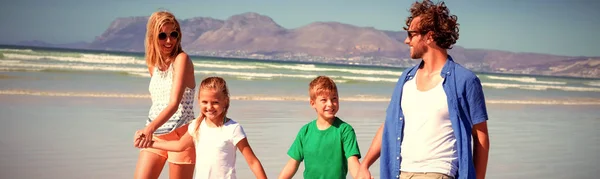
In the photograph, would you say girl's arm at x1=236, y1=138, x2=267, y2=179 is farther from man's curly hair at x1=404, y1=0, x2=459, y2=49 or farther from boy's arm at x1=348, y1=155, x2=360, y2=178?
man's curly hair at x1=404, y1=0, x2=459, y2=49

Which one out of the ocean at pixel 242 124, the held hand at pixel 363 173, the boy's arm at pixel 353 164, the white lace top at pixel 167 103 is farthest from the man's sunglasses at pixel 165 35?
the ocean at pixel 242 124

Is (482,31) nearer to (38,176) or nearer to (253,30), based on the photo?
(253,30)

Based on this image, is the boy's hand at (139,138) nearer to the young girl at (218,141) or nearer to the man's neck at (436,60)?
the young girl at (218,141)

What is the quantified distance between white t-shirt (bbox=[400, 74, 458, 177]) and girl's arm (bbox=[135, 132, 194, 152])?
4.49ft

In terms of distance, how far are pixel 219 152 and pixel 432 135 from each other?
1.23 m

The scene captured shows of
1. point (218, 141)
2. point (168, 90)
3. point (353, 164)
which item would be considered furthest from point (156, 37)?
point (353, 164)

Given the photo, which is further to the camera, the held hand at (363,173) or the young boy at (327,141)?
the young boy at (327,141)

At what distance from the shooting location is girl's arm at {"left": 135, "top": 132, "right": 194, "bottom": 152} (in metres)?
4.84

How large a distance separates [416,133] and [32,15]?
288ft

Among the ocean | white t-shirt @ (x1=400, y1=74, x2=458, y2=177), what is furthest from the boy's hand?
the ocean

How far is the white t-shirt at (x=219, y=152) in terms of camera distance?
4.64 meters

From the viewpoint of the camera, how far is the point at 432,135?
394 centimetres

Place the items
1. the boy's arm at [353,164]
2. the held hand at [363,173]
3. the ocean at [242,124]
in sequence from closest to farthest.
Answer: the held hand at [363,173] → the boy's arm at [353,164] → the ocean at [242,124]

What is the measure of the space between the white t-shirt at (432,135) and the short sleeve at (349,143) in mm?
666
